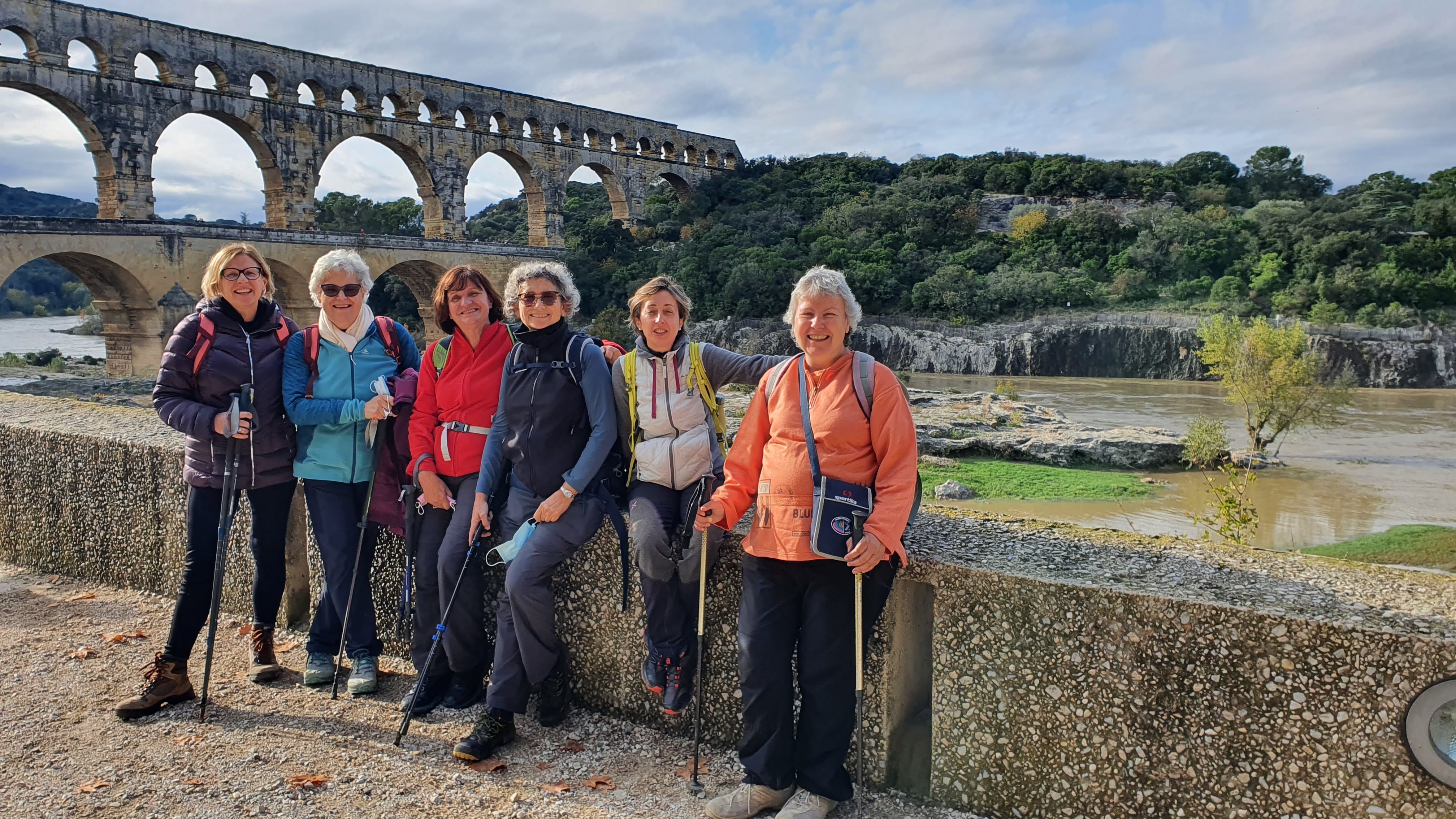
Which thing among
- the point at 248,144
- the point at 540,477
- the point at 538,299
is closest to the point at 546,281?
the point at 538,299

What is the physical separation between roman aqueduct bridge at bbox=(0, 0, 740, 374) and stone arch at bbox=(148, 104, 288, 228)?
43 mm

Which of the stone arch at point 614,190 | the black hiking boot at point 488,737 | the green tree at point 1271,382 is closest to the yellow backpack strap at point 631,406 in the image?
the black hiking boot at point 488,737

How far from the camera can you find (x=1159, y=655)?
79.5 inches

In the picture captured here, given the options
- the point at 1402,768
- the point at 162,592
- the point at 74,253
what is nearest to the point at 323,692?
the point at 162,592

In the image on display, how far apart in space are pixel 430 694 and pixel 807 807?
140 cm

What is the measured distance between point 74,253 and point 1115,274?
30708 mm

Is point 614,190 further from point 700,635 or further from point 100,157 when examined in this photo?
point 700,635

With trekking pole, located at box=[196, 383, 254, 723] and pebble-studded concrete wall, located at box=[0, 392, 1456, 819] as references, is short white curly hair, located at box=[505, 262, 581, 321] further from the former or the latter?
trekking pole, located at box=[196, 383, 254, 723]

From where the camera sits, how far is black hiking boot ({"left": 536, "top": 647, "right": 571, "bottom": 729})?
289 cm

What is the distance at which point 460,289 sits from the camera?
304 cm

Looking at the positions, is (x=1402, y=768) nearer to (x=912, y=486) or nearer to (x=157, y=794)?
(x=912, y=486)

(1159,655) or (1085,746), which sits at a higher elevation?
(1159,655)

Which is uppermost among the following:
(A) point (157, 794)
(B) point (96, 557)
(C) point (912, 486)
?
(C) point (912, 486)

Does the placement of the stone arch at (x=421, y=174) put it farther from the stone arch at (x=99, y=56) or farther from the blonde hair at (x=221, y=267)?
the blonde hair at (x=221, y=267)
